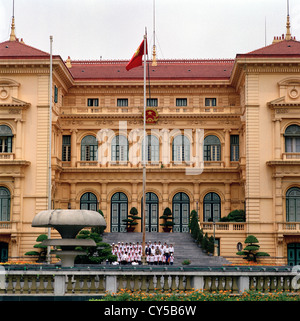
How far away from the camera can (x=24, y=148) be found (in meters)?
48.0

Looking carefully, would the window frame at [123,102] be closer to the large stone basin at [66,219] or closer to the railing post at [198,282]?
the large stone basin at [66,219]

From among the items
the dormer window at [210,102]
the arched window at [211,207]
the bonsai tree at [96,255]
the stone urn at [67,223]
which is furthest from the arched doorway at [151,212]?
the stone urn at [67,223]

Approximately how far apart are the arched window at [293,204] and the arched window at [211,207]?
24.3 feet

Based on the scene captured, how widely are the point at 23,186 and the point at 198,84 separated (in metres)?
17.2

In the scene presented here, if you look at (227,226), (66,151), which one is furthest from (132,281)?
(66,151)

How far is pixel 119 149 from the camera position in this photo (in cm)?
5319

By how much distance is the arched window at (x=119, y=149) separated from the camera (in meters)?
53.1

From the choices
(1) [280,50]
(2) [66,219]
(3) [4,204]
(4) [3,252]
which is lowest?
(4) [3,252]

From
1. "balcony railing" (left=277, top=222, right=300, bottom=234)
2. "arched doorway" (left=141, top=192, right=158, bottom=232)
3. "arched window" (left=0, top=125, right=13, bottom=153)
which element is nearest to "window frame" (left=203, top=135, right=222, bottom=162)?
"arched doorway" (left=141, top=192, right=158, bottom=232)

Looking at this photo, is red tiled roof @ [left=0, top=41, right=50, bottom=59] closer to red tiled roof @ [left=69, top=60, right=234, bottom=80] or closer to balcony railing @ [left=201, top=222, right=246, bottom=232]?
red tiled roof @ [left=69, top=60, right=234, bottom=80]

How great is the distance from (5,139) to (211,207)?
17469mm

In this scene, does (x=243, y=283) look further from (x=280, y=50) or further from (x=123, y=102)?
(x=123, y=102)

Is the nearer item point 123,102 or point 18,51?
point 18,51
